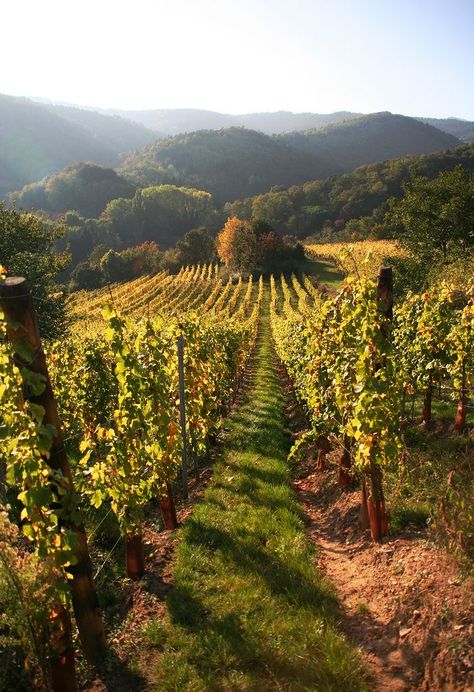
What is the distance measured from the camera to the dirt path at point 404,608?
3.34 m

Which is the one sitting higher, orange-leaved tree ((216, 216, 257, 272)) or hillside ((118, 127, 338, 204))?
hillside ((118, 127, 338, 204))

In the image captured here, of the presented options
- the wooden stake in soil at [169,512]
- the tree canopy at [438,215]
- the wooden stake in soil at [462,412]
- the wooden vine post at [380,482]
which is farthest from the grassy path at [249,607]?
the tree canopy at [438,215]

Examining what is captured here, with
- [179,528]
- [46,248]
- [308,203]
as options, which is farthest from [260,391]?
[308,203]

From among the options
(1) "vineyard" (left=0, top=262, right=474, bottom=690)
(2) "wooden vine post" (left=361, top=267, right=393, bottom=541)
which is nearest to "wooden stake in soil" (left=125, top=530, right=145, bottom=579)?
(1) "vineyard" (left=0, top=262, right=474, bottom=690)

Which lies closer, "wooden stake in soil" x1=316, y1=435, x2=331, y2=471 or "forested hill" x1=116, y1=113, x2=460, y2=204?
"wooden stake in soil" x1=316, y1=435, x2=331, y2=471

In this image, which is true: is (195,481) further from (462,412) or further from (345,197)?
(345,197)

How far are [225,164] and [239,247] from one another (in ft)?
374

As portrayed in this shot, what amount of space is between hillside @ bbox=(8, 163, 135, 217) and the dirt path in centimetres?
13558

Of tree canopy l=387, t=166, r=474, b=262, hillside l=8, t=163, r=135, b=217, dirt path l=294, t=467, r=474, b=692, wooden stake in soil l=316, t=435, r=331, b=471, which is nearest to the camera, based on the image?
dirt path l=294, t=467, r=474, b=692

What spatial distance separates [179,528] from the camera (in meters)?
6.22

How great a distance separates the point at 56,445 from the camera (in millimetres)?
3469

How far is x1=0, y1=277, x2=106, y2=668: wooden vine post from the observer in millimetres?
3188

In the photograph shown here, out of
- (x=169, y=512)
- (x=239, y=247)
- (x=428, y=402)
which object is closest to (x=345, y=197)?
(x=239, y=247)

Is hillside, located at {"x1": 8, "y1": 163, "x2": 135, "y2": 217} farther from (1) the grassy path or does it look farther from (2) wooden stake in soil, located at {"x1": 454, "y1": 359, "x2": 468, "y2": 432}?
(1) the grassy path
